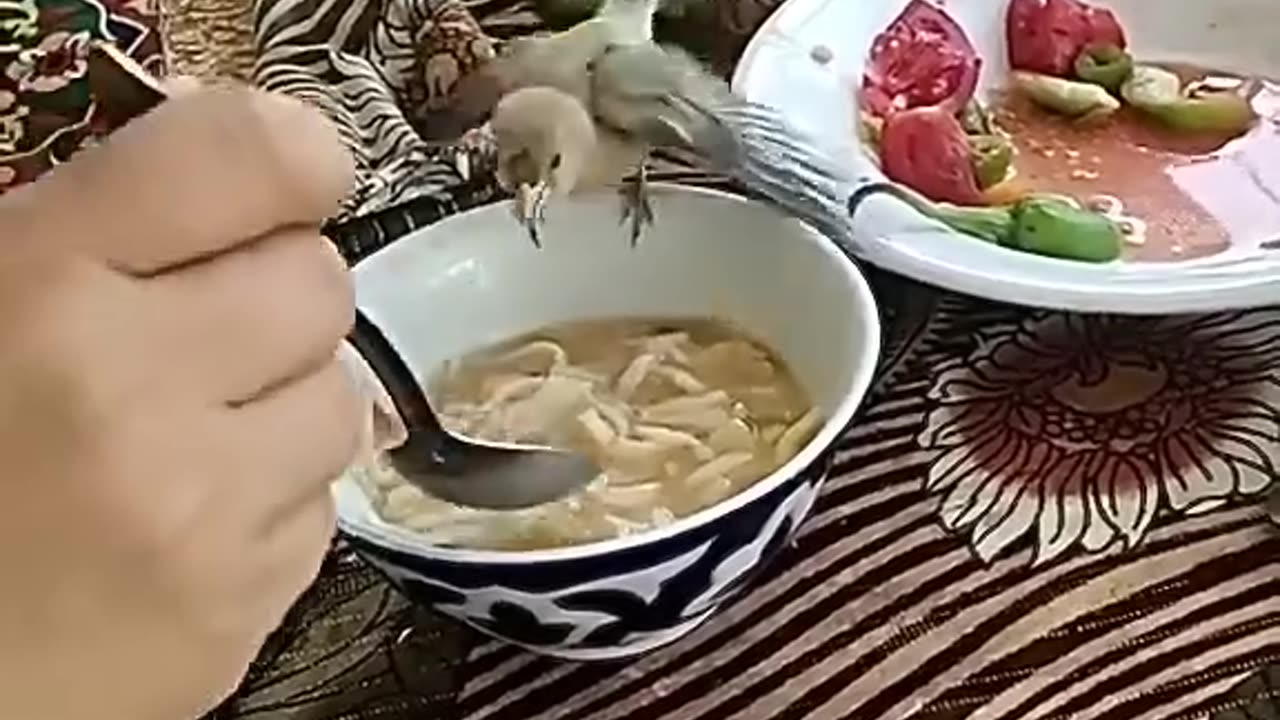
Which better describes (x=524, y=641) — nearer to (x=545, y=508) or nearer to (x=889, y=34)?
(x=545, y=508)

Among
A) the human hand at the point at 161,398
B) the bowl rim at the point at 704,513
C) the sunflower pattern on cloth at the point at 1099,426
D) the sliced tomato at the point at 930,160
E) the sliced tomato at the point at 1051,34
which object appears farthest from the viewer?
the sliced tomato at the point at 1051,34

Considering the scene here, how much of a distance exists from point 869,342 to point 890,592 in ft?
0.29

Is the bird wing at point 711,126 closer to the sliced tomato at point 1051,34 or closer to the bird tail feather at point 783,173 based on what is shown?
the bird tail feather at point 783,173

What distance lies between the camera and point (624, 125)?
0.77 meters

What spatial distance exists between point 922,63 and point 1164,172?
124mm

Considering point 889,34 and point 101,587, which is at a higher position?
point 101,587

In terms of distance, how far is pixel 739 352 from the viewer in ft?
2.68

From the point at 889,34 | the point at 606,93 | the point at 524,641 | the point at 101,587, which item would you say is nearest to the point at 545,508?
the point at 524,641

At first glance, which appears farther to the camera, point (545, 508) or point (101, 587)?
point (545, 508)

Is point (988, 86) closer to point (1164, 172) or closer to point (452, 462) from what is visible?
point (1164, 172)

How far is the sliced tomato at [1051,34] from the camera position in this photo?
3.29 feet

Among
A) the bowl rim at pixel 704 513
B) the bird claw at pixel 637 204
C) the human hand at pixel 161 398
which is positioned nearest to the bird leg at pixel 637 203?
the bird claw at pixel 637 204

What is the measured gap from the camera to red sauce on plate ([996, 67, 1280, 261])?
89 cm

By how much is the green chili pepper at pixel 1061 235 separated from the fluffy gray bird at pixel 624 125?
8 centimetres
